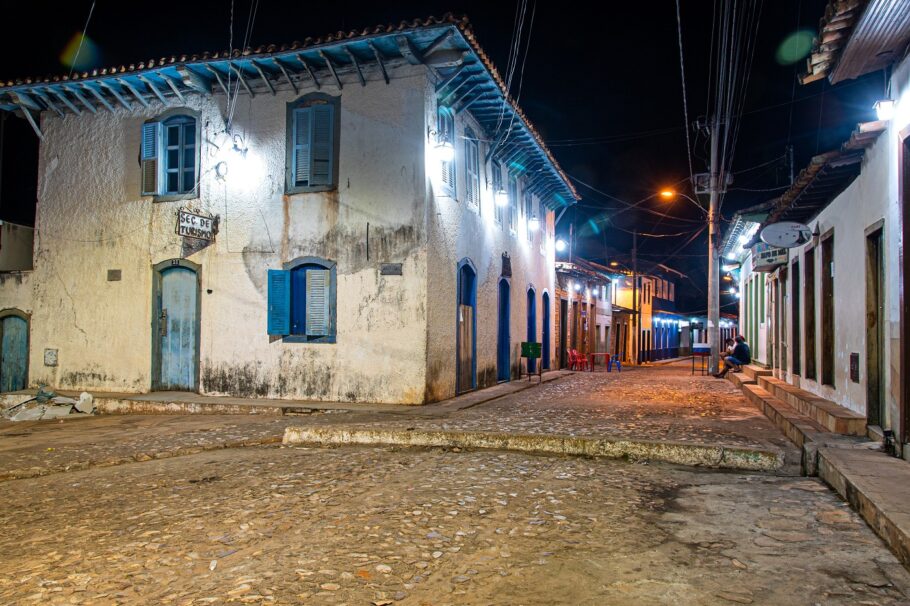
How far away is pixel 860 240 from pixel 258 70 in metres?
10.7

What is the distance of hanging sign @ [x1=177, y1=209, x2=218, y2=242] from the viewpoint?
12.5m

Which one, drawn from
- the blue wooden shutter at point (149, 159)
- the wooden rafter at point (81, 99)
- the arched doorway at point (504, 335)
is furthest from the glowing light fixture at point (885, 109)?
the wooden rafter at point (81, 99)

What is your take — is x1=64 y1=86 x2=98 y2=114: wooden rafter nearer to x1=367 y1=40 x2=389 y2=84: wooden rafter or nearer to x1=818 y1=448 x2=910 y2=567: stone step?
x1=367 y1=40 x2=389 y2=84: wooden rafter

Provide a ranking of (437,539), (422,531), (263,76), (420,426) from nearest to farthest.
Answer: (437,539) → (422,531) → (420,426) → (263,76)

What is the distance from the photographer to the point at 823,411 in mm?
8875

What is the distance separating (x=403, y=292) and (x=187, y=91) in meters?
6.55

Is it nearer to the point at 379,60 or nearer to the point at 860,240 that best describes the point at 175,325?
the point at 379,60

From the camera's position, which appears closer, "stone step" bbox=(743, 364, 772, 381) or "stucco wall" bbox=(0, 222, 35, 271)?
"stucco wall" bbox=(0, 222, 35, 271)

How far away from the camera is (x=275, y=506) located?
569 cm

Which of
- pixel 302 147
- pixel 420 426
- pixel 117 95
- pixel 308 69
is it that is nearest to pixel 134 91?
pixel 117 95

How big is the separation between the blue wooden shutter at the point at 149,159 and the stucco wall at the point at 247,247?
24 centimetres

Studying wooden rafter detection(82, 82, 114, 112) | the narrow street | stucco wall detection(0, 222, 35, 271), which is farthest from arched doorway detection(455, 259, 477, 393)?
stucco wall detection(0, 222, 35, 271)

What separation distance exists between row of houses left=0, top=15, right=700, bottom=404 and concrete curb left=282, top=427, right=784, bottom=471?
3.04 meters

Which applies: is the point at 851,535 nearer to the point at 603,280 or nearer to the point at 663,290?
the point at 603,280
